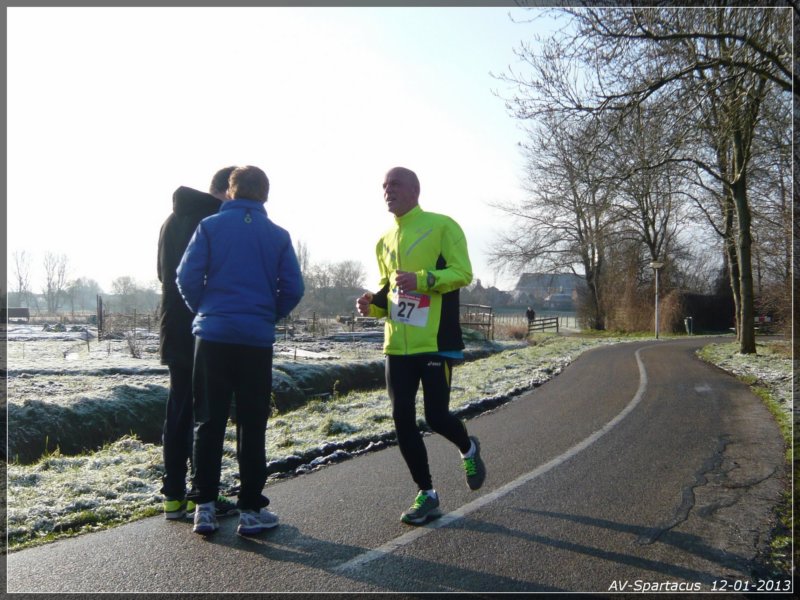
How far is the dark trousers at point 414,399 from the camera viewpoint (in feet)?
14.2

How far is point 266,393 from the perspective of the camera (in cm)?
416

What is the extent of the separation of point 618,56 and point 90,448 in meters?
11.0

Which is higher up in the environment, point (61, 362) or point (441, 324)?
point (441, 324)

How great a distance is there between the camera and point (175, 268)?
4477 millimetres

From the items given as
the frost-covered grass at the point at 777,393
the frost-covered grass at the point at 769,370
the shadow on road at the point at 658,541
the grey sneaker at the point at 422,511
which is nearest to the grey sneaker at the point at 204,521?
the grey sneaker at the point at 422,511

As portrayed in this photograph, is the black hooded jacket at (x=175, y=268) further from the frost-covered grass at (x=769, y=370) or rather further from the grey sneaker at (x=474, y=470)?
the frost-covered grass at (x=769, y=370)

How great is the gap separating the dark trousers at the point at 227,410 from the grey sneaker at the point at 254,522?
0.04 metres

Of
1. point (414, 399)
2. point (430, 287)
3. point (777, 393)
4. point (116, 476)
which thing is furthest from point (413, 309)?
point (777, 393)

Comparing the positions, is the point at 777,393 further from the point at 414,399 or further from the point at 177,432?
the point at 177,432

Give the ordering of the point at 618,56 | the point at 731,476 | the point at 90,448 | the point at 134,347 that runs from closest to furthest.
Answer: the point at 731,476
the point at 90,448
the point at 618,56
the point at 134,347

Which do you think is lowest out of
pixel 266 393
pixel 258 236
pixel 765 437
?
pixel 765 437

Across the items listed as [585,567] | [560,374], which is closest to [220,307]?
[585,567]

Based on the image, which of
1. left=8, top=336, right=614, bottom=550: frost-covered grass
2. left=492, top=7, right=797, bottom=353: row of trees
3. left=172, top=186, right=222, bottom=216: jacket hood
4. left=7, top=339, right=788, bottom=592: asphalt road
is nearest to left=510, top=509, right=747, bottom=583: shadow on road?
left=7, top=339, right=788, bottom=592: asphalt road

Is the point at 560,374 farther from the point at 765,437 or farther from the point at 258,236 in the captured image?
the point at 258,236
